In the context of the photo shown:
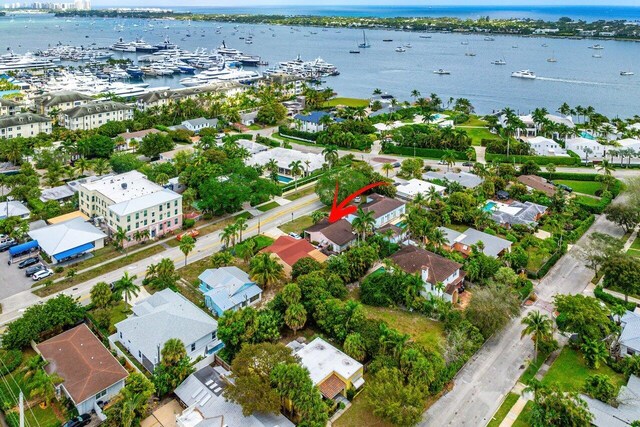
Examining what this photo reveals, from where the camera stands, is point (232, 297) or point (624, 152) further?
point (624, 152)

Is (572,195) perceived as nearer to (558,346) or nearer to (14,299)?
(558,346)

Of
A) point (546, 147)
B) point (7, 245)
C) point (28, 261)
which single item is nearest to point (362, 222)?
point (28, 261)

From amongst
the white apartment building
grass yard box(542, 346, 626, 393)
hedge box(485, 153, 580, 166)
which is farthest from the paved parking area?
hedge box(485, 153, 580, 166)

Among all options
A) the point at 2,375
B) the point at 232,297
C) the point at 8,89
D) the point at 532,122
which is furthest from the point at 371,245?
the point at 8,89

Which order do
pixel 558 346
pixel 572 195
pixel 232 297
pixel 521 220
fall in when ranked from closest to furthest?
pixel 558 346, pixel 232 297, pixel 521 220, pixel 572 195

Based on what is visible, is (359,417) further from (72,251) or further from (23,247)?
(23,247)

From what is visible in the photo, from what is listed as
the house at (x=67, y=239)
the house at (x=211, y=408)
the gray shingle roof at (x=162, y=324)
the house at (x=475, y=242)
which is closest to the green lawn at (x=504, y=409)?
the house at (x=211, y=408)
